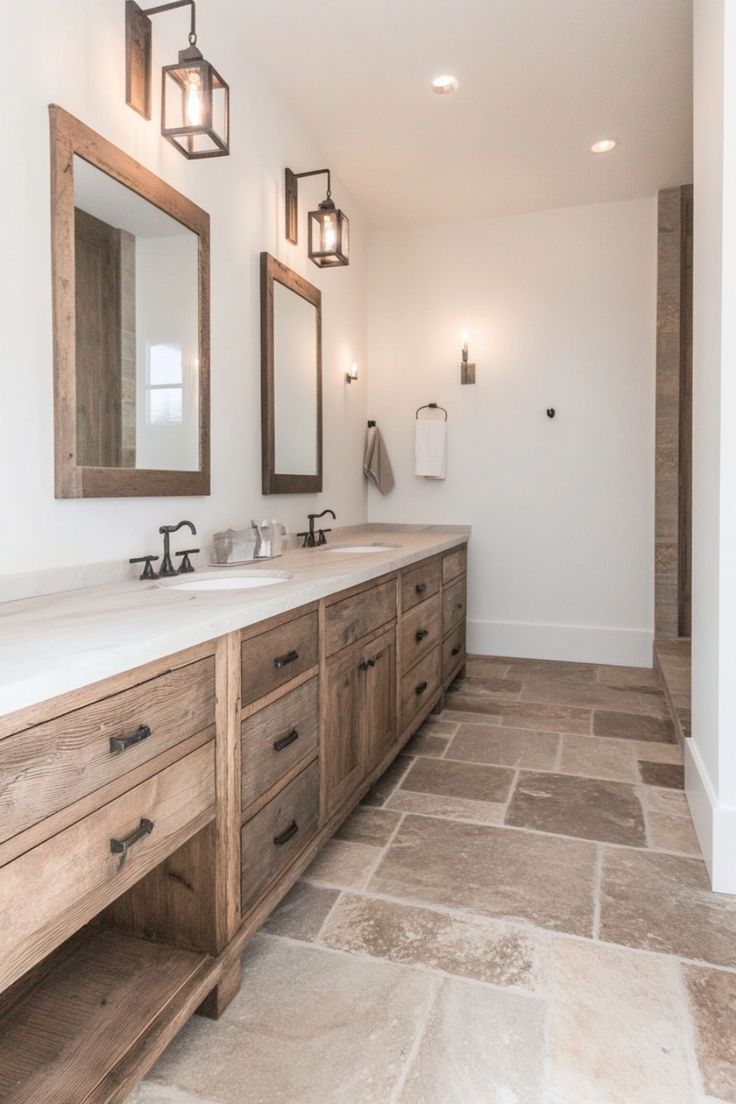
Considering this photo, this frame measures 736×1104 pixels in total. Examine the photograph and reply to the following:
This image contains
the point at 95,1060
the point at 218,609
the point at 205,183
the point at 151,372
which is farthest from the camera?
the point at 205,183

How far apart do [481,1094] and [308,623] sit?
3.42ft

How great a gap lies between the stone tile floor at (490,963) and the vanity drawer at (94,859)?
45cm

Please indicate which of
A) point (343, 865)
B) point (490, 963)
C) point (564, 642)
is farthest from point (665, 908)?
point (564, 642)

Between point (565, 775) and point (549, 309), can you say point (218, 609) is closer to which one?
point (565, 775)

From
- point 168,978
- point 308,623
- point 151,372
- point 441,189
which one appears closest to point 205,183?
point 151,372

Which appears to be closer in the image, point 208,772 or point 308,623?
point 208,772

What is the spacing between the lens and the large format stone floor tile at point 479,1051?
1.19 m

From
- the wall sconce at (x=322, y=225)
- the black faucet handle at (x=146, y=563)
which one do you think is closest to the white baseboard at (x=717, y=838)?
the black faucet handle at (x=146, y=563)

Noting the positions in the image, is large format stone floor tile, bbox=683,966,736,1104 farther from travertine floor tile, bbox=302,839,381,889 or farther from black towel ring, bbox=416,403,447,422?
black towel ring, bbox=416,403,447,422

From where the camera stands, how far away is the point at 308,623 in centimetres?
179

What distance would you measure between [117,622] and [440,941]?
1.09 metres

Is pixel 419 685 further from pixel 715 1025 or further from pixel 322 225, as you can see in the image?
pixel 322 225

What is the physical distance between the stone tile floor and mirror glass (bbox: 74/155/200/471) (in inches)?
52.8

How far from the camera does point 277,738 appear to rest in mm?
1623
